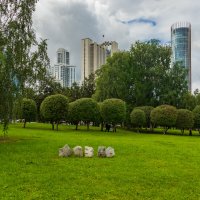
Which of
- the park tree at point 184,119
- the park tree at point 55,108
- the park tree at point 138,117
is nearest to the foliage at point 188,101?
the park tree at point 184,119

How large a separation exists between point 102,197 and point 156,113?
42.6 m

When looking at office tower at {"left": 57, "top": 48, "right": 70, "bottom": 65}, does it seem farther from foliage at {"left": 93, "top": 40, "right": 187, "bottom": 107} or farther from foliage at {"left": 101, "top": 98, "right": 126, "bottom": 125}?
foliage at {"left": 101, "top": 98, "right": 126, "bottom": 125}

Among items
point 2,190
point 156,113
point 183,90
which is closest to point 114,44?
point 183,90

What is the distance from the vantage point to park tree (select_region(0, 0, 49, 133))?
22.2 m

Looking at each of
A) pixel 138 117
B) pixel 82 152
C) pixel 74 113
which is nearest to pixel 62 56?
pixel 138 117

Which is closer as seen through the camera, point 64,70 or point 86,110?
point 86,110

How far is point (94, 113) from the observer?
47219 mm

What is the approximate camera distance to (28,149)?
794 inches

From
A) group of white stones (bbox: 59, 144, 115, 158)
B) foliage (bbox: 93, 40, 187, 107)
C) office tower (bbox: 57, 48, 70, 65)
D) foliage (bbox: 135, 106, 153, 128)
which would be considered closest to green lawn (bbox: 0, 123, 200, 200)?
group of white stones (bbox: 59, 144, 115, 158)

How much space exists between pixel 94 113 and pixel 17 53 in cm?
2540

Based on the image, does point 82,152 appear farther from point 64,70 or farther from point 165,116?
point 64,70

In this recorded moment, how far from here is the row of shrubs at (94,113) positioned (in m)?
46.2

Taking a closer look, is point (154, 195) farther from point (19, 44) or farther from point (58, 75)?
point (58, 75)

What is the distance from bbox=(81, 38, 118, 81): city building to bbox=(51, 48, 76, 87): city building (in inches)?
119
